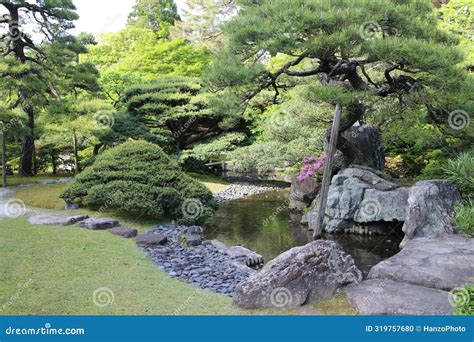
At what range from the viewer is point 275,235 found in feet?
30.3

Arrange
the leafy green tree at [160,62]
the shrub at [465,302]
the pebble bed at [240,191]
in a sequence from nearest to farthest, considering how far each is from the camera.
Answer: the shrub at [465,302] → the pebble bed at [240,191] → the leafy green tree at [160,62]

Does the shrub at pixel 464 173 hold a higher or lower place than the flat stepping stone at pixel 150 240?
higher

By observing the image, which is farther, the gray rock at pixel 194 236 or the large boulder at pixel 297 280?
the gray rock at pixel 194 236

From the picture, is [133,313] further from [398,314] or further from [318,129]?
[318,129]

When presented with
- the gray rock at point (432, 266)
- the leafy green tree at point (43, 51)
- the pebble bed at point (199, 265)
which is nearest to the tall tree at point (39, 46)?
the leafy green tree at point (43, 51)

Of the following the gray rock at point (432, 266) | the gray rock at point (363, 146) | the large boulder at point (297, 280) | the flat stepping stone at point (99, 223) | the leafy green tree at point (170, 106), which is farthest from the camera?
the leafy green tree at point (170, 106)

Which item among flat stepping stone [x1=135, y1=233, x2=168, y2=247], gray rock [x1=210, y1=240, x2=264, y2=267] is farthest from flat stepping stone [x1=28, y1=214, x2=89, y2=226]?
gray rock [x1=210, y1=240, x2=264, y2=267]

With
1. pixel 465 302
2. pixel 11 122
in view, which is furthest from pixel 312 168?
pixel 11 122

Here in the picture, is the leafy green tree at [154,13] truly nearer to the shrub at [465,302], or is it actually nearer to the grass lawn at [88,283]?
the grass lawn at [88,283]

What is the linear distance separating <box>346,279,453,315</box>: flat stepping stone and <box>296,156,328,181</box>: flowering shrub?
6.33 meters

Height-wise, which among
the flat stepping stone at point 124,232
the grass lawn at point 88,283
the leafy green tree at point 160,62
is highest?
the leafy green tree at point 160,62

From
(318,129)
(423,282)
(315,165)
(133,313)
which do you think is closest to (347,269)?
(423,282)

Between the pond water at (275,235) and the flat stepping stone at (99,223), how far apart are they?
2.02 metres

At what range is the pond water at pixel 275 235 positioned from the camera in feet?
26.0
